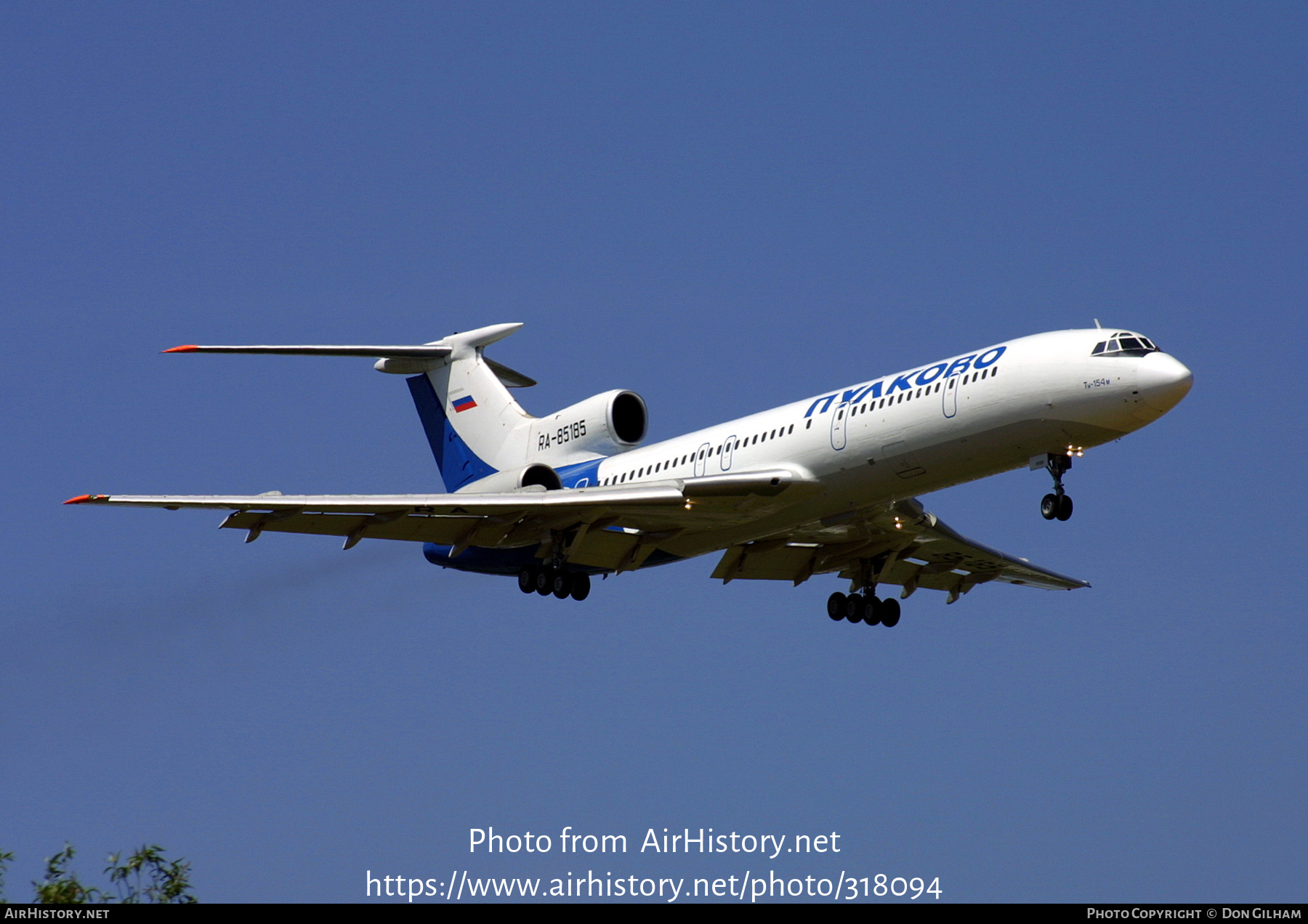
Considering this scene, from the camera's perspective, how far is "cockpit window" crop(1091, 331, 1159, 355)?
75.3 feet

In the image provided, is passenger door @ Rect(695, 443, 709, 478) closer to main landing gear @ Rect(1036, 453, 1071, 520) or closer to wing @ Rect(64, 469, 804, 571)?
wing @ Rect(64, 469, 804, 571)

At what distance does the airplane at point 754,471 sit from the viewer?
23312mm

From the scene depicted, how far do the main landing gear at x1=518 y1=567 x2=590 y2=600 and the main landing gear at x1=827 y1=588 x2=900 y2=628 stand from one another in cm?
485

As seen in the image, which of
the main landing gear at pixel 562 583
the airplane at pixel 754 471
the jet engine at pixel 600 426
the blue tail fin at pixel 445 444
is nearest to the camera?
the airplane at pixel 754 471

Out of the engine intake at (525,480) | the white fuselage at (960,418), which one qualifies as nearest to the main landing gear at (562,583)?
the engine intake at (525,480)

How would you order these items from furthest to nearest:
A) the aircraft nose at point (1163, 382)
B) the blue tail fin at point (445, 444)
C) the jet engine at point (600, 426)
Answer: the blue tail fin at point (445, 444) < the jet engine at point (600, 426) < the aircraft nose at point (1163, 382)

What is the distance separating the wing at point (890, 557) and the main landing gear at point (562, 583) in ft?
10.3

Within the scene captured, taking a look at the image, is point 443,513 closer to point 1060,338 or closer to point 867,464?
point 867,464

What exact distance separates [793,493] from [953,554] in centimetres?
623

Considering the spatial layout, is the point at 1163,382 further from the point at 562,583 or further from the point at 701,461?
the point at 562,583

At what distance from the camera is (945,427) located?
23766 mm

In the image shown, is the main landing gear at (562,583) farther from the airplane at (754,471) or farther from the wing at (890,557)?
the wing at (890,557)

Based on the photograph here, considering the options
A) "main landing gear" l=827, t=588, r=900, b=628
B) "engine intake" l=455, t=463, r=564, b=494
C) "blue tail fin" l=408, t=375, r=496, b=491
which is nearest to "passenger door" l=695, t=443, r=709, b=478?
"engine intake" l=455, t=463, r=564, b=494
